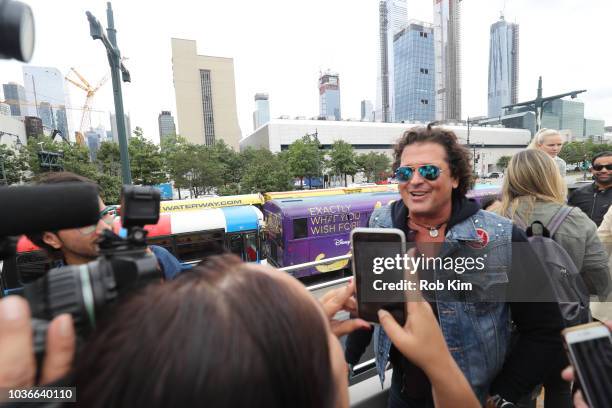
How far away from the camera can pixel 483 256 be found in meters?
1.69

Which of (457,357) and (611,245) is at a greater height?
(611,245)

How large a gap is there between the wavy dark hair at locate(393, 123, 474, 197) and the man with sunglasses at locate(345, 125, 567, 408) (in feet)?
0.35

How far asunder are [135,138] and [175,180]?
6.70 meters

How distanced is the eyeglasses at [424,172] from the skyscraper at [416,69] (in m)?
107

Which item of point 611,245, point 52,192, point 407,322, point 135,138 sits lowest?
point 611,245

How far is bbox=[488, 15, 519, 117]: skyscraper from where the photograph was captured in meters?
113

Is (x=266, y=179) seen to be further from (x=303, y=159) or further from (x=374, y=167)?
(x=374, y=167)

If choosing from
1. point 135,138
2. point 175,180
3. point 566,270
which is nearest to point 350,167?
point 175,180

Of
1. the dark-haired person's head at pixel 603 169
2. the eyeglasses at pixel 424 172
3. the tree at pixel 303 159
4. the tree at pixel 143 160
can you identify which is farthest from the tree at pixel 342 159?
the eyeglasses at pixel 424 172

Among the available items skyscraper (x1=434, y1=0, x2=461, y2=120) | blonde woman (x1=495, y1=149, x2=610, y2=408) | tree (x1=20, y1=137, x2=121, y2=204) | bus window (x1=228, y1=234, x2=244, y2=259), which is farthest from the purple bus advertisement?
skyscraper (x1=434, y1=0, x2=461, y2=120)

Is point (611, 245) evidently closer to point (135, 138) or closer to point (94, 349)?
point (94, 349)

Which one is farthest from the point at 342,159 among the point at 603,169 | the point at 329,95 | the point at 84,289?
the point at 329,95

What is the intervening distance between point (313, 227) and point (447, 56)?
119 meters

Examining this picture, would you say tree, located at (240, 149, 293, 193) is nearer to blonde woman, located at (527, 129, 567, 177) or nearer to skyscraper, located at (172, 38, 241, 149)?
blonde woman, located at (527, 129, 567, 177)
